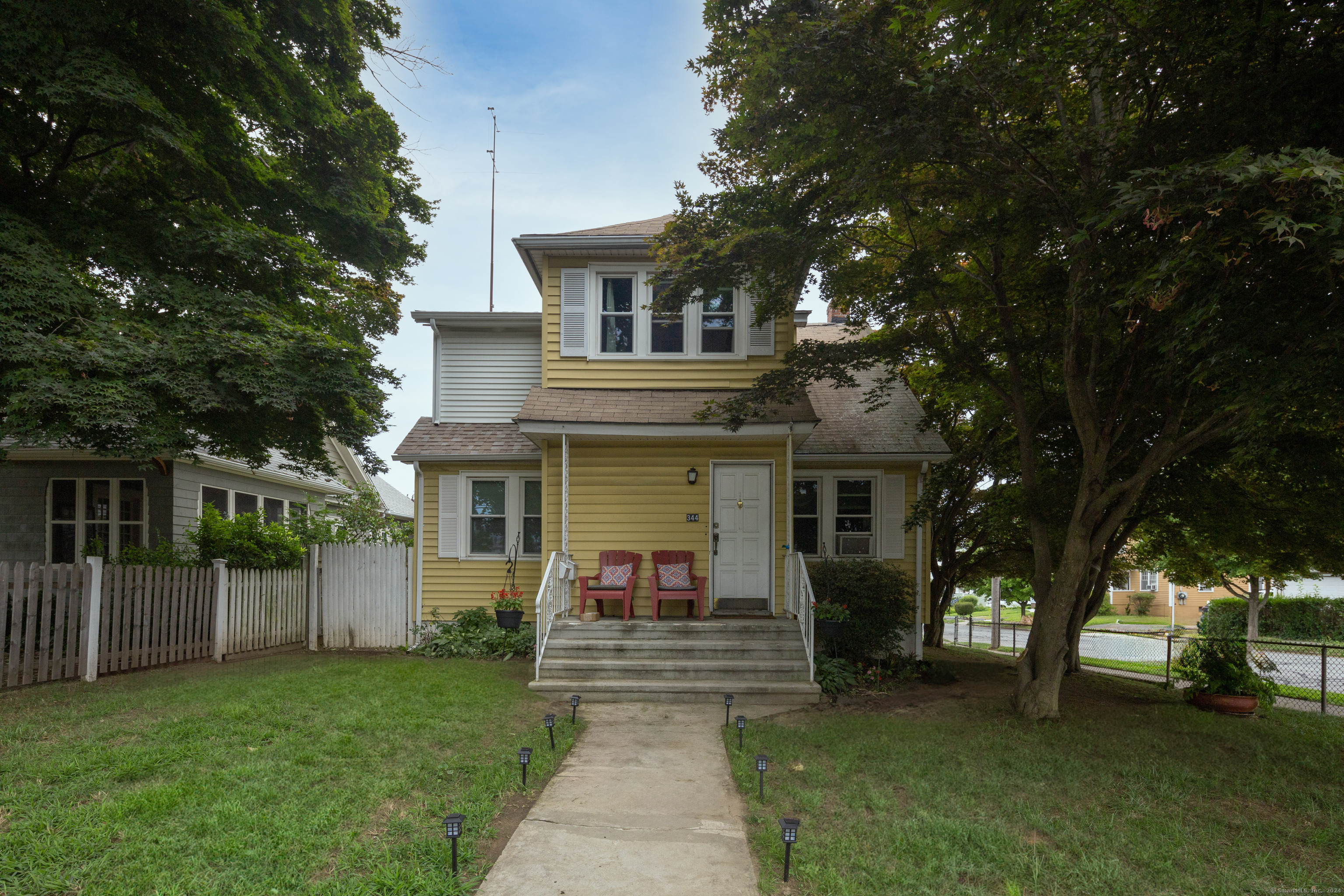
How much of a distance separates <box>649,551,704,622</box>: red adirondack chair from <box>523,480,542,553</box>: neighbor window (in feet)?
7.43

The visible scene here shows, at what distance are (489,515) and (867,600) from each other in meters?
6.15

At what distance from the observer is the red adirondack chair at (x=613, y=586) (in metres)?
9.80

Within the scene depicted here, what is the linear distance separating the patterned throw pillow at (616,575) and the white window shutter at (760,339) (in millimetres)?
3812

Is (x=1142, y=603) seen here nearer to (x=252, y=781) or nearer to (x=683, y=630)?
(x=683, y=630)

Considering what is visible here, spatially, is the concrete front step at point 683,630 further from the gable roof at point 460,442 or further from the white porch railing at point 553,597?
the gable roof at point 460,442

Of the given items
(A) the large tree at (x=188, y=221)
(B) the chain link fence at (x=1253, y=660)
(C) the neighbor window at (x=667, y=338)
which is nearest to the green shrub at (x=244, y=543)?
(A) the large tree at (x=188, y=221)

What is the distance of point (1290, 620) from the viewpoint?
21.4m

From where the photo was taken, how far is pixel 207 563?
1078cm

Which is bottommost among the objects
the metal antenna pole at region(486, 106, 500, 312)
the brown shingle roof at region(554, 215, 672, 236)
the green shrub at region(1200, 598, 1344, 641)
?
the green shrub at region(1200, 598, 1344, 641)

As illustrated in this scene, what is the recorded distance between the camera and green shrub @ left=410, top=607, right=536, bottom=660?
1046cm

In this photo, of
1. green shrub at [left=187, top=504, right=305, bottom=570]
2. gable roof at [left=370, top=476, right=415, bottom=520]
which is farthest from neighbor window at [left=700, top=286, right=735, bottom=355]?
gable roof at [left=370, top=476, right=415, bottom=520]

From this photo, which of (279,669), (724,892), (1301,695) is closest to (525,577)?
(279,669)

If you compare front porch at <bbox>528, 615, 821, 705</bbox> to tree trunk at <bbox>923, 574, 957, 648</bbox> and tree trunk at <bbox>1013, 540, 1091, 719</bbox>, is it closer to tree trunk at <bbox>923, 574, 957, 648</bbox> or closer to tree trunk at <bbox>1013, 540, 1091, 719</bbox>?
tree trunk at <bbox>1013, 540, 1091, 719</bbox>

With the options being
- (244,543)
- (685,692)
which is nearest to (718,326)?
(685,692)
